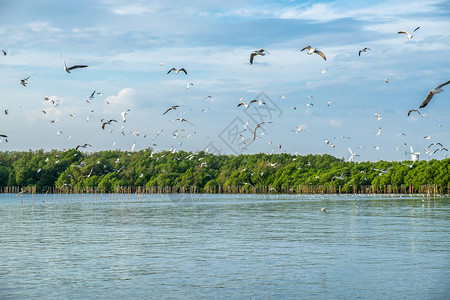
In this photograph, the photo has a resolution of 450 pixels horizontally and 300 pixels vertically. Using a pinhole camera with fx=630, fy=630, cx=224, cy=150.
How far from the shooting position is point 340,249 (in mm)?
32625

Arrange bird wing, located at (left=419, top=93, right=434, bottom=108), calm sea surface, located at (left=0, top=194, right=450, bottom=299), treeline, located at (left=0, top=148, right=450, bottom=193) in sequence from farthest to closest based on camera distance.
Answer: treeline, located at (left=0, top=148, right=450, bottom=193), calm sea surface, located at (left=0, top=194, right=450, bottom=299), bird wing, located at (left=419, top=93, right=434, bottom=108)

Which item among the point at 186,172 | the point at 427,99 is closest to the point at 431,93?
the point at 427,99

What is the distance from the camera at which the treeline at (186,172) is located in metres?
161

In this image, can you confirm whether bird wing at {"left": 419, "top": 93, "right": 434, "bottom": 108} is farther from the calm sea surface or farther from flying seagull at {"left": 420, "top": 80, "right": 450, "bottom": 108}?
the calm sea surface

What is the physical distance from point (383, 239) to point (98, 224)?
2531 cm

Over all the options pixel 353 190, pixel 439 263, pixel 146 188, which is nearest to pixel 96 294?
pixel 439 263

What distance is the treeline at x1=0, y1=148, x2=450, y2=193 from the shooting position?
16112 cm

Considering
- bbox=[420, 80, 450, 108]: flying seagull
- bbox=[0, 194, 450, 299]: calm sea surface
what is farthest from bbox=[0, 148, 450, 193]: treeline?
bbox=[420, 80, 450, 108]: flying seagull

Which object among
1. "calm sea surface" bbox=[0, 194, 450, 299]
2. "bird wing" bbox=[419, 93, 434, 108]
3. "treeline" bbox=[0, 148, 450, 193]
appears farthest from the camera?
Result: "treeline" bbox=[0, 148, 450, 193]

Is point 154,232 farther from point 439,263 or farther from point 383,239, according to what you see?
point 439,263

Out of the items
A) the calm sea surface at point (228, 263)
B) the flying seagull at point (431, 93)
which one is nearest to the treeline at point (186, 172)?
the calm sea surface at point (228, 263)

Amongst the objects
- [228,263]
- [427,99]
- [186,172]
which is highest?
[427,99]

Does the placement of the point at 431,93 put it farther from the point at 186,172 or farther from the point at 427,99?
the point at 186,172

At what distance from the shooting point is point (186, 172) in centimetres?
17538
